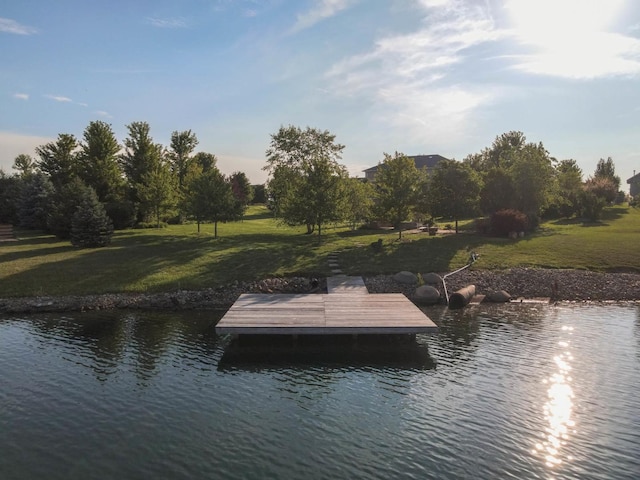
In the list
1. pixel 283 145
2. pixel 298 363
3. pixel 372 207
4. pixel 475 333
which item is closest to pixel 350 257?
pixel 372 207

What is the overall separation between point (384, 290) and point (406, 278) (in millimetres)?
1781

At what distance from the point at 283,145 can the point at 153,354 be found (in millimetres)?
39885

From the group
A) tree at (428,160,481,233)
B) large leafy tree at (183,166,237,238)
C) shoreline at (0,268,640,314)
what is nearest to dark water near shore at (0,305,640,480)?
shoreline at (0,268,640,314)

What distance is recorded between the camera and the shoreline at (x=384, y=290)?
23.0 m

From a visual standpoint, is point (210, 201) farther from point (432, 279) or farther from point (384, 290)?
point (432, 279)

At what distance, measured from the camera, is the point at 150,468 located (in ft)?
31.3

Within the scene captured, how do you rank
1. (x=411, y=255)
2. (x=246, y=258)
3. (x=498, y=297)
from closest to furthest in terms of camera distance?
(x=498, y=297) → (x=246, y=258) → (x=411, y=255)

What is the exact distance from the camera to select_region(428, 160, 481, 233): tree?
35.9m

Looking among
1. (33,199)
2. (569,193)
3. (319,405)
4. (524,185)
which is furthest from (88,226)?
(569,193)

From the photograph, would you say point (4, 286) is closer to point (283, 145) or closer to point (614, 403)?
point (614, 403)

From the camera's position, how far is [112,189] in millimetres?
48375

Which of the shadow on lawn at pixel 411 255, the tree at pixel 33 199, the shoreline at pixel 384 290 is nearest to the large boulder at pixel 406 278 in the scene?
the shoreline at pixel 384 290

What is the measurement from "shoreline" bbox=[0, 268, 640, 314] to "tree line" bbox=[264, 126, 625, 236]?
9.47 metres

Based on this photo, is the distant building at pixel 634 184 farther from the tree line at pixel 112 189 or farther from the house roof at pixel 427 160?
the tree line at pixel 112 189
